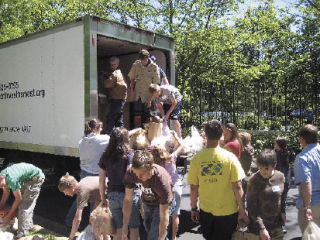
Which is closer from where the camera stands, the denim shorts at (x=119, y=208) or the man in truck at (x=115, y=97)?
the denim shorts at (x=119, y=208)

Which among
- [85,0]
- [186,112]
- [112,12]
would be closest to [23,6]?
[85,0]

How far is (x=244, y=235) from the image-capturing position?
3164mm

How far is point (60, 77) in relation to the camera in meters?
5.81

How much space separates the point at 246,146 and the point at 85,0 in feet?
40.7

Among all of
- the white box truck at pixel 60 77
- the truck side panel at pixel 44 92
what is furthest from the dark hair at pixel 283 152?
the truck side panel at pixel 44 92

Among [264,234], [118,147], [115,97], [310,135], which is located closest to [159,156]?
[118,147]

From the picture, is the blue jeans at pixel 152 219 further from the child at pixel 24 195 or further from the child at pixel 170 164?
the child at pixel 24 195

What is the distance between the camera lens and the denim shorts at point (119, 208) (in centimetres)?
383

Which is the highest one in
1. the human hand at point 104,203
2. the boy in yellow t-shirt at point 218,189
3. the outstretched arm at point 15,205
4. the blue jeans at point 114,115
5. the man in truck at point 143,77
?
the man in truck at point 143,77

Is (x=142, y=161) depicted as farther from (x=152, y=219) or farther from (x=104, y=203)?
(x=104, y=203)

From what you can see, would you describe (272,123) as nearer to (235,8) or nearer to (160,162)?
(235,8)

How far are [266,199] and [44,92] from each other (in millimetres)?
4325

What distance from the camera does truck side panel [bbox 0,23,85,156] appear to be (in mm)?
5551

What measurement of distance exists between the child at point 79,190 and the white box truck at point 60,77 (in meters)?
1.44
